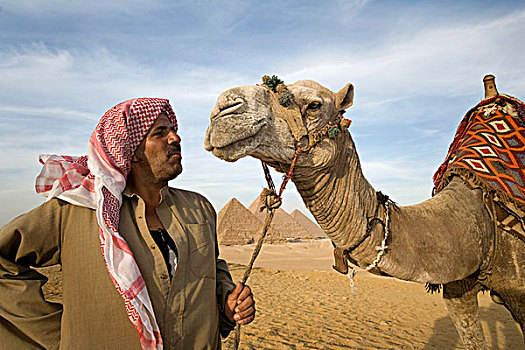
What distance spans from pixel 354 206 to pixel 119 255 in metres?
1.65

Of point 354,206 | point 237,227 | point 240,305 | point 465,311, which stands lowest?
point 237,227

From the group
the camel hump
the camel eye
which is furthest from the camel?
the camel hump

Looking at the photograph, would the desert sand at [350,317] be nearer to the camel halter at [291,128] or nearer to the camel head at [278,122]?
the camel halter at [291,128]

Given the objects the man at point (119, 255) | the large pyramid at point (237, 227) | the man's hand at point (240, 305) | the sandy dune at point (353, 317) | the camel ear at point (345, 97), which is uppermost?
the camel ear at point (345, 97)

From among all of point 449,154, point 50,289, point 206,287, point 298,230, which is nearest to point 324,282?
point 50,289

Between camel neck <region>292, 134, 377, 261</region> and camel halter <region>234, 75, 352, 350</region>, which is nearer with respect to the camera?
camel halter <region>234, 75, 352, 350</region>

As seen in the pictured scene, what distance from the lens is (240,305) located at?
185 centimetres

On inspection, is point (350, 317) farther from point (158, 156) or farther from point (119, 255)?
point (119, 255)

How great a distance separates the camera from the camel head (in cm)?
217

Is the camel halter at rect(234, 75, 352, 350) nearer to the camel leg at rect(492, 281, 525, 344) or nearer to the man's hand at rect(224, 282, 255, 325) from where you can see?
the man's hand at rect(224, 282, 255, 325)

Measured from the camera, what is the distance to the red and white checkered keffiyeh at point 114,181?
1519 mm

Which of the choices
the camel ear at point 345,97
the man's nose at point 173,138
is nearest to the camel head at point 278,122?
the camel ear at point 345,97

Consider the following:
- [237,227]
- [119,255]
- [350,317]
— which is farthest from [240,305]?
[237,227]

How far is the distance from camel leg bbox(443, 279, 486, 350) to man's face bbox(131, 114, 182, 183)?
279cm
